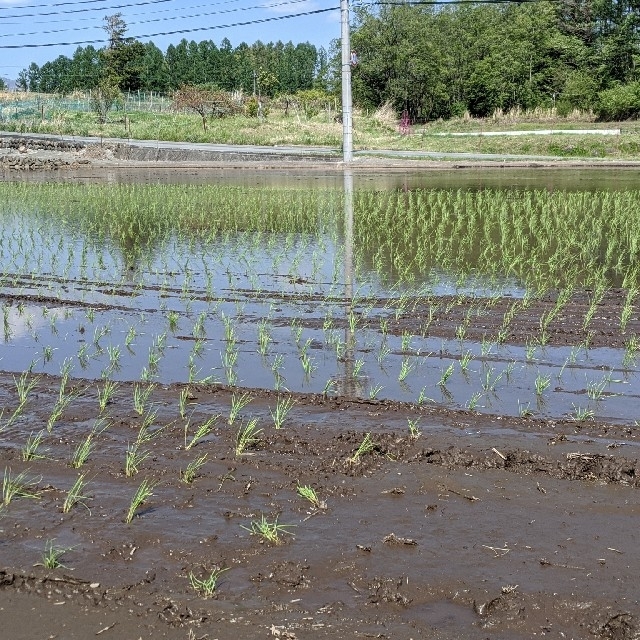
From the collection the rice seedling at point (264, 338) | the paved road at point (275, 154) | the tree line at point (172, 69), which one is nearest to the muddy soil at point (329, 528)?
the rice seedling at point (264, 338)

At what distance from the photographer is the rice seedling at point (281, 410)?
486 cm

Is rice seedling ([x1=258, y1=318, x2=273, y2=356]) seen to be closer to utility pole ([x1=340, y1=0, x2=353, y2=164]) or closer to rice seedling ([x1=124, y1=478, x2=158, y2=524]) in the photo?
rice seedling ([x1=124, y1=478, x2=158, y2=524])

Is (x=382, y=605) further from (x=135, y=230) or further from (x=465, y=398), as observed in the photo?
(x=135, y=230)

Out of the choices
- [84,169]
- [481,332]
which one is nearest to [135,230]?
[481,332]

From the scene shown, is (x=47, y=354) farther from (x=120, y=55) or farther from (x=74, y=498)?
(x=120, y=55)

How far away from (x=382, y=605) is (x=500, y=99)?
51949 millimetres

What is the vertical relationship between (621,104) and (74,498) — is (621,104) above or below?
above

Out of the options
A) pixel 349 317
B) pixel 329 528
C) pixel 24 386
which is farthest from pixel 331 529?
pixel 349 317

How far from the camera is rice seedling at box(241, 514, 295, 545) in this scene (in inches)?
137

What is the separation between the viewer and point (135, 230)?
1379cm

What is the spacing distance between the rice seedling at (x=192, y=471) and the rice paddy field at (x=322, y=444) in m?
0.01

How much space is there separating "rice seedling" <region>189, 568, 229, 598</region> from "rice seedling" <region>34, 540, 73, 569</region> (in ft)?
1.84

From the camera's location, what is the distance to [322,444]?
15.0 feet

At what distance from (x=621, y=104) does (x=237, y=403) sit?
138 feet
